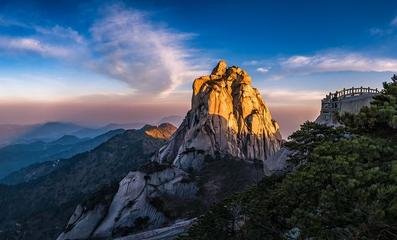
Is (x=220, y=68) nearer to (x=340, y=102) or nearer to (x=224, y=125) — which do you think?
(x=224, y=125)

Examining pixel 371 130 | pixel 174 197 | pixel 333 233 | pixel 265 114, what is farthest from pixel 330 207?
pixel 265 114

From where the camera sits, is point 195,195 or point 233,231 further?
point 195,195

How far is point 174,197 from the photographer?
105m

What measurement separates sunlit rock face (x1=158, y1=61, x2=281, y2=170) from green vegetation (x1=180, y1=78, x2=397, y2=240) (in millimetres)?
102959

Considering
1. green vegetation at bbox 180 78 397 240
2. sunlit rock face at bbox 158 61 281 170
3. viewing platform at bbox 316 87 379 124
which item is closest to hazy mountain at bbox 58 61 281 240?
sunlit rock face at bbox 158 61 281 170

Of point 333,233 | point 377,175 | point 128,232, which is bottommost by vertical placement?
point 128,232

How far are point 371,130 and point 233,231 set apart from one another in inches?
651

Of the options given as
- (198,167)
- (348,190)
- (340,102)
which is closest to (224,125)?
(198,167)

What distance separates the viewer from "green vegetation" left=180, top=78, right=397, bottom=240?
18109 mm

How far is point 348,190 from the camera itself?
19094 mm

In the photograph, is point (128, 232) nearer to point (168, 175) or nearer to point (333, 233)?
point (168, 175)

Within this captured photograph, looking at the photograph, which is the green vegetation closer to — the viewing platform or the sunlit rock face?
the viewing platform

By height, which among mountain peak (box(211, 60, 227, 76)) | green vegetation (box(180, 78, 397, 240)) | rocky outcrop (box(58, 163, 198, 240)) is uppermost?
mountain peak (box(211, 60, 227, 76))

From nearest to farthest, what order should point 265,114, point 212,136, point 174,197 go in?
point 174,197
point 212,136
point 265,114
